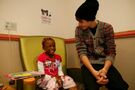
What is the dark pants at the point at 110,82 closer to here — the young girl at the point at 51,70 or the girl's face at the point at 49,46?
the young girl at the point at 51,70

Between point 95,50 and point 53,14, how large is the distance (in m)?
0.97

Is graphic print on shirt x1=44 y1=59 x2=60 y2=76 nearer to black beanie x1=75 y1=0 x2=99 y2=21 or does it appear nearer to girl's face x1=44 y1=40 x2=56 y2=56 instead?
girl's face x1=44 y1=40 x2=56 y2=56

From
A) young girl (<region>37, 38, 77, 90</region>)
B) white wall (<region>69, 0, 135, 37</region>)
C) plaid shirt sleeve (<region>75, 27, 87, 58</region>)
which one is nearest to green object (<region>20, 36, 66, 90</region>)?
young girl (<region>37, 38, 77, 90</region>)

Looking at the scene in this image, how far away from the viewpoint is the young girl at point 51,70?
5.49 ft

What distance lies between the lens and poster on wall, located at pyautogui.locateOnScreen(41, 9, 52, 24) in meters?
2.26

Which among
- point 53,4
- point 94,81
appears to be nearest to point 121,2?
point 53,4

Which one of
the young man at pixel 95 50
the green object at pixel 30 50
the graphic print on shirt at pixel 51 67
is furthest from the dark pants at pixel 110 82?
the green object at pixel 30 50

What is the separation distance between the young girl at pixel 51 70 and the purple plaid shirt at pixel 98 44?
299mm

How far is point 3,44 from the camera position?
187 cm

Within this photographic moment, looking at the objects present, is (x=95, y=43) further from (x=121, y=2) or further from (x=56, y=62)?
(x=121, y=2)

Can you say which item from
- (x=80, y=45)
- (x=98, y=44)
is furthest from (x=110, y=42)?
(x=80, y=45)

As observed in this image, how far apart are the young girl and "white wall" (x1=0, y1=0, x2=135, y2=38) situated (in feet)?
1.13

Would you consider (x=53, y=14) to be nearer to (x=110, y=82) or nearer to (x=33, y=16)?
(x=33, y=16)

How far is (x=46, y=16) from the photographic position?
7.55 ft
